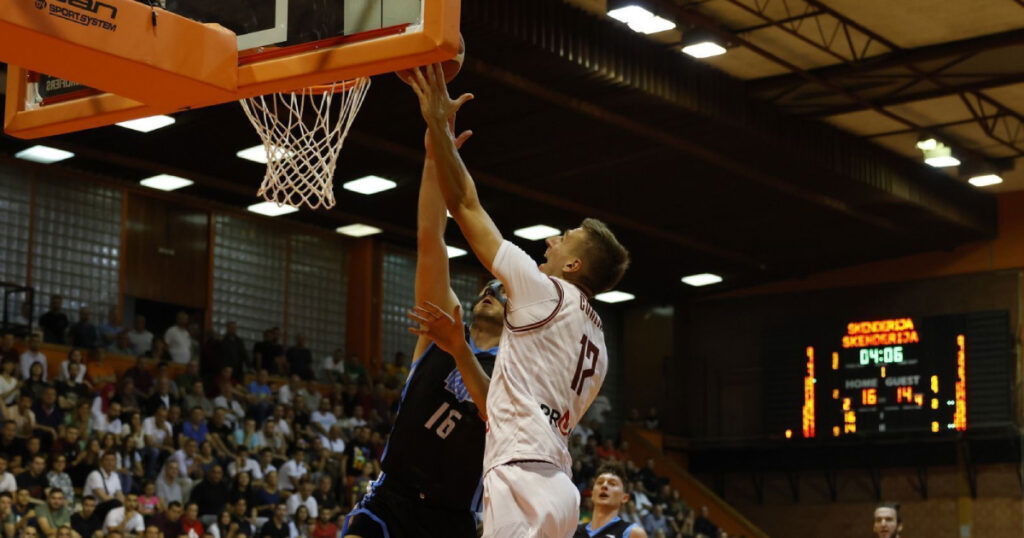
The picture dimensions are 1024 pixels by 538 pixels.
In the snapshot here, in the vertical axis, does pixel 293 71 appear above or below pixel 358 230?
below

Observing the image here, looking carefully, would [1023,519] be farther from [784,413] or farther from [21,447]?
[21,447]

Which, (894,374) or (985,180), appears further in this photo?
(985,180)

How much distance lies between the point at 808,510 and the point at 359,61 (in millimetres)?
23823

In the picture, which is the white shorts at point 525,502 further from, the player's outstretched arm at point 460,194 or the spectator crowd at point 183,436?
the spectator crowd at point 183,436

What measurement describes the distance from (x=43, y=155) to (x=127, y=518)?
25.3 ft

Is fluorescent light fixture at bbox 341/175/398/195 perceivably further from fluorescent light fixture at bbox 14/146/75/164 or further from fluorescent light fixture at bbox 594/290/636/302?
fluorescent light fixture at bbox 594/290/636/302

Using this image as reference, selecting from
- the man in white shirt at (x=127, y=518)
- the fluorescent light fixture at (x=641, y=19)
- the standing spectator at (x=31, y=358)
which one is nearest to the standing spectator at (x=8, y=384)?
the standing spectator at (x=31, y=358)

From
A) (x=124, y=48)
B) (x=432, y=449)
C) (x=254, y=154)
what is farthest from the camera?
(x=254, y=154)

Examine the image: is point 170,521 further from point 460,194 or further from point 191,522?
point 460,194

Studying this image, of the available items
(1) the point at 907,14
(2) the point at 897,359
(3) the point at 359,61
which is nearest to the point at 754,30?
(1) the point at 907,14

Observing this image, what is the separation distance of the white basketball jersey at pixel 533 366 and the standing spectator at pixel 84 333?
15.8 m

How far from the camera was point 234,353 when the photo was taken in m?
21.3

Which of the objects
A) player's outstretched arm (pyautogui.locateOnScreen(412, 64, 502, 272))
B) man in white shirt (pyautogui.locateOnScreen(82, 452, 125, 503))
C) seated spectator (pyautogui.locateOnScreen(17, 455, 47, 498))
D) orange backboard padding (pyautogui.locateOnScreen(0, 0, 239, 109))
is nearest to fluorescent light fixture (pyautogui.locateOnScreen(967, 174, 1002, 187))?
man in white shirt (pyautogui.locateOnScreen(82, 452, 125, 503))

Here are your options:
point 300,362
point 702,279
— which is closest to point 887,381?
point 702,279
